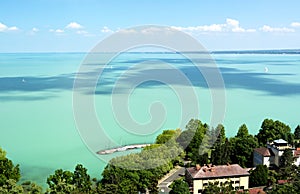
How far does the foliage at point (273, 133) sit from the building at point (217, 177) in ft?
6.05

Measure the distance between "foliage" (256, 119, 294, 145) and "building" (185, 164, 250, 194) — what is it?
1.85 m

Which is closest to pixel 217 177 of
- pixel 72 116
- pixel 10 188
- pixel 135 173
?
pixel 135 173

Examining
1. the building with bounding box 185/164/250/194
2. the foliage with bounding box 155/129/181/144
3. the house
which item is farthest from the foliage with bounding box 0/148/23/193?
the house

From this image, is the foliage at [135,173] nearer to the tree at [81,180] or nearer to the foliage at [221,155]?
the tree at [81,180]

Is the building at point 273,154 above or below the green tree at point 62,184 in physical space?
above

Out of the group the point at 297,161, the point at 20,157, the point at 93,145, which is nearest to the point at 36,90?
the point at 20,157

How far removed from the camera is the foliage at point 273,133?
22.5 ft

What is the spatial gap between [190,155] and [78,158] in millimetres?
2442

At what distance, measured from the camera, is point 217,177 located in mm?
5113

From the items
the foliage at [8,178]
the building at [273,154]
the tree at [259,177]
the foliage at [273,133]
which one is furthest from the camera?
the foliage at [273,133]

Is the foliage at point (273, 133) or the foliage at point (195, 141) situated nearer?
the foliage at point (195, 141)

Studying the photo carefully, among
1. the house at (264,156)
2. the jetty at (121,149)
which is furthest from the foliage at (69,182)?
the house at (264,156)

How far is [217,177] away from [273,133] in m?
2.39

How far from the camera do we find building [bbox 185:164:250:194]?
16.7 feet
